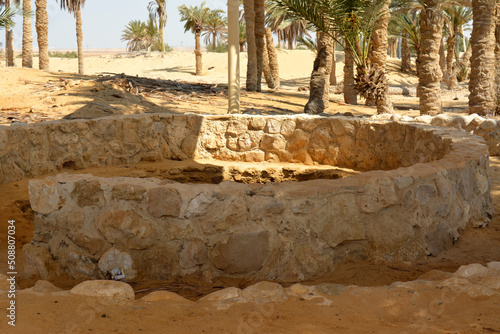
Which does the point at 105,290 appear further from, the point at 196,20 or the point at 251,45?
the point at 196,20

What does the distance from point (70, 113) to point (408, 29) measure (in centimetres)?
2048

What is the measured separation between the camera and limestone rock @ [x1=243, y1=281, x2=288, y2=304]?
2705 mm

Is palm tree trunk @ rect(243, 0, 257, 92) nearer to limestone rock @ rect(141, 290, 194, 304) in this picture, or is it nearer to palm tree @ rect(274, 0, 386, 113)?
palm tree @ rect(274, 0, 386, 113)

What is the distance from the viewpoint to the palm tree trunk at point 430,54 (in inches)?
436

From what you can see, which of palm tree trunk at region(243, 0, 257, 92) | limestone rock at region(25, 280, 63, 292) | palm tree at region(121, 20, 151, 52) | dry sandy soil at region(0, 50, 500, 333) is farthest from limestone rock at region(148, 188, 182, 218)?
palm tree at region(121, 20, 151, 52)

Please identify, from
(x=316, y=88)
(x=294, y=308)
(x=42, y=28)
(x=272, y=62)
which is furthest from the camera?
(x=272, y=62)

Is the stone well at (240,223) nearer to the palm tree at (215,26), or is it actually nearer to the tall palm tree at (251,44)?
the tall palm tree at (251,44)

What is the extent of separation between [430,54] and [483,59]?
1389 mm

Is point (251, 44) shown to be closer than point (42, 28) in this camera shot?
Yes

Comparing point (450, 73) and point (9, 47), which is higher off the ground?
point (9, 47)

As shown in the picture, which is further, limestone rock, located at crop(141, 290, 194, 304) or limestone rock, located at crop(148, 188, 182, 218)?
limestone rock, located at crop(148, 188, 182, 218)

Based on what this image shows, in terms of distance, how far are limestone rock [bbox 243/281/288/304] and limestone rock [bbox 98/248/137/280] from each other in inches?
46.9

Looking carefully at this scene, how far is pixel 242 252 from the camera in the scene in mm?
3613

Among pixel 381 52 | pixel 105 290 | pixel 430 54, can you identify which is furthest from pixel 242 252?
pixel 381 52
